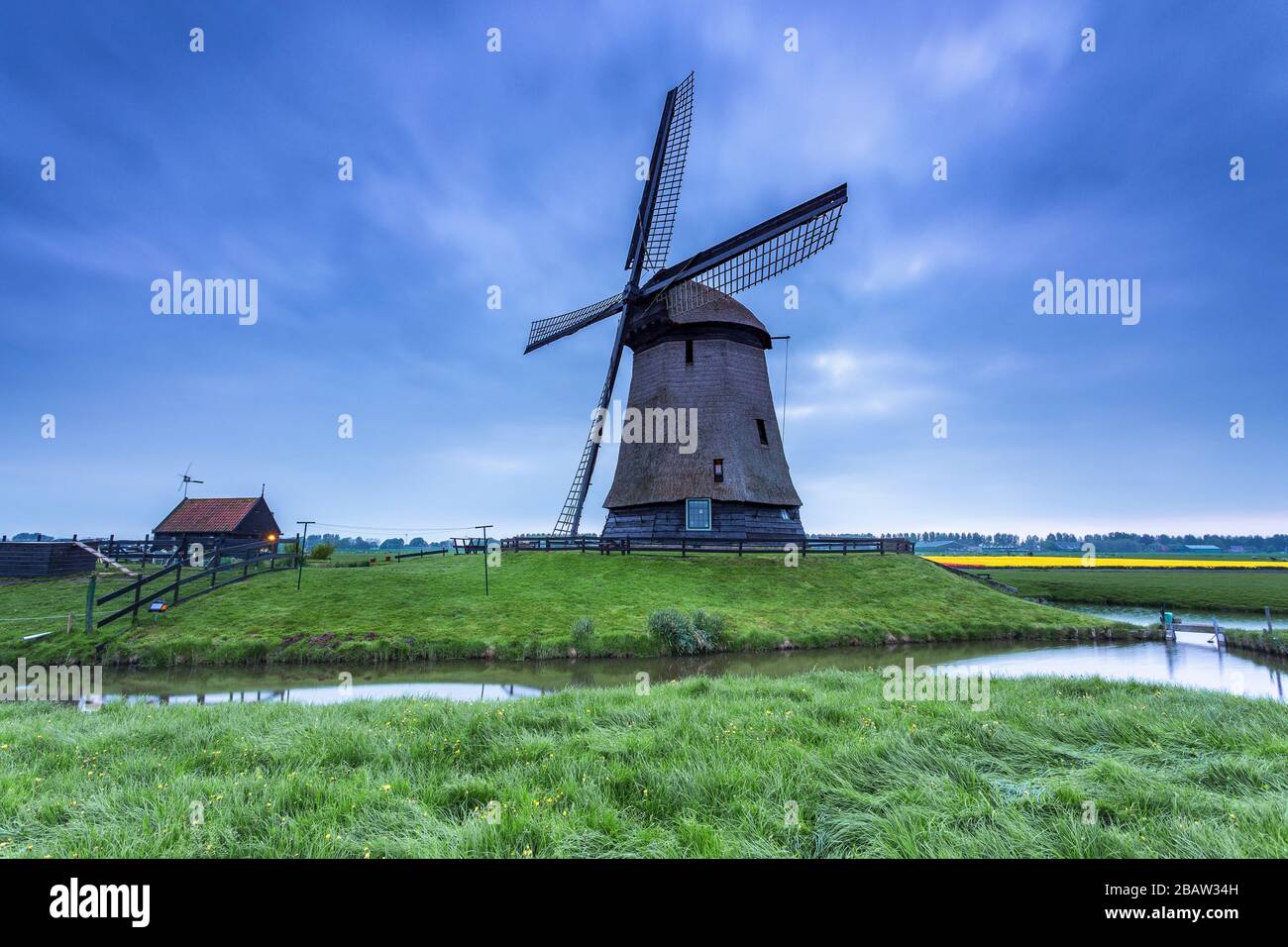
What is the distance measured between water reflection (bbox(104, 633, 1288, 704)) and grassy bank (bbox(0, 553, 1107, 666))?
0.91m

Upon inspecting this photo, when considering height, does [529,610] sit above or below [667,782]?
below

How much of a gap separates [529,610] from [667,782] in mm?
15302

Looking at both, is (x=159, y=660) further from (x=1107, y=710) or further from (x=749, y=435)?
(x=749, y=435)

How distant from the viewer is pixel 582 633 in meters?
16.9

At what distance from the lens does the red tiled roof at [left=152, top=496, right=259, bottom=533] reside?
131ft

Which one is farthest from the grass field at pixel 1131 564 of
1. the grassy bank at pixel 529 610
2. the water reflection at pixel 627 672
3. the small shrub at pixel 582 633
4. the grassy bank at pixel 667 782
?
the grassy bank at pixel 667 782

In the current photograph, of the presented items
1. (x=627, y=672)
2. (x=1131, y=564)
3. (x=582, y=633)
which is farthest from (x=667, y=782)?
(x=1131, y=564)

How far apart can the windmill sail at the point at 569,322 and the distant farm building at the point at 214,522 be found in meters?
22.9

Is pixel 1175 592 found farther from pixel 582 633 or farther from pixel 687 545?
pixel 582 633

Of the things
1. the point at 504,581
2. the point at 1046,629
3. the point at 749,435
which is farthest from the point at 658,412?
the point at 1046,629

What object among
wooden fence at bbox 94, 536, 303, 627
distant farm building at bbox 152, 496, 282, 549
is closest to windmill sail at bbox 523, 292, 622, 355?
wooden fence at bbox 94, 536, 303, 627

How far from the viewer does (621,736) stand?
594cm

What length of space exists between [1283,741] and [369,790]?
317 inches

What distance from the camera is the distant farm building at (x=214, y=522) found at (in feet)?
130
